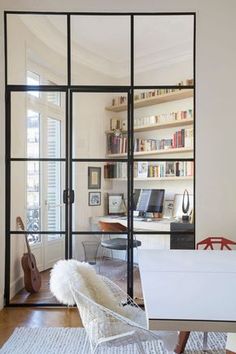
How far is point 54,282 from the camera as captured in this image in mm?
2123

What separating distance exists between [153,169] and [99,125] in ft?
2.51

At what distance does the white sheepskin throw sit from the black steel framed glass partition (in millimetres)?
1496

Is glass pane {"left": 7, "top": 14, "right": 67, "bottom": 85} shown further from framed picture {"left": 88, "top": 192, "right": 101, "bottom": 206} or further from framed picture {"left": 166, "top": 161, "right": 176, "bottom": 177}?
framed picture {"left": 166, "top": 161, "right": 176, "bottom": 177}

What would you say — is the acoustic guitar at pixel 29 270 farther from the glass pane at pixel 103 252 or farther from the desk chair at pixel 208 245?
the desk chair at pixel 208 245

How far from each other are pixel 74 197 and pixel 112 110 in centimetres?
103

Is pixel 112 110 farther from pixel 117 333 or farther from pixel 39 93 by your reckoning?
pixel 117 333

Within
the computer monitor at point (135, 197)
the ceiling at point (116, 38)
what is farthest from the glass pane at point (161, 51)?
the computer monitor at point (135, 197)

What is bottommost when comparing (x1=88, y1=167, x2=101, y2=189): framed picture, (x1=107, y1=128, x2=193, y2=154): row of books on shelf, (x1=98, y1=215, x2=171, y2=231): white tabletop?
(x1=98, y1=215, x2=171, y2=231): white tabletop

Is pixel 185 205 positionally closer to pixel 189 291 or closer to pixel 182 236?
pixel 182 236

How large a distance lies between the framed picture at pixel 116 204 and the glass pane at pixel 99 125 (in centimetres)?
44

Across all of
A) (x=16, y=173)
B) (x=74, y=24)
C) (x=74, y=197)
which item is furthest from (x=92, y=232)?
(x=74, y=24)

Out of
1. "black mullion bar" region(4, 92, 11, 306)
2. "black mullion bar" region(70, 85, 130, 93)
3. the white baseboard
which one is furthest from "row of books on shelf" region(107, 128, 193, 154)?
the white baseboard

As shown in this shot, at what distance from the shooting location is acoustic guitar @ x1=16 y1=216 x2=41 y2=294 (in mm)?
3801

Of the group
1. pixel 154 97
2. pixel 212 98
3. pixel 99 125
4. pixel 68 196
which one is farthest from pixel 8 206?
pixel 212 98
